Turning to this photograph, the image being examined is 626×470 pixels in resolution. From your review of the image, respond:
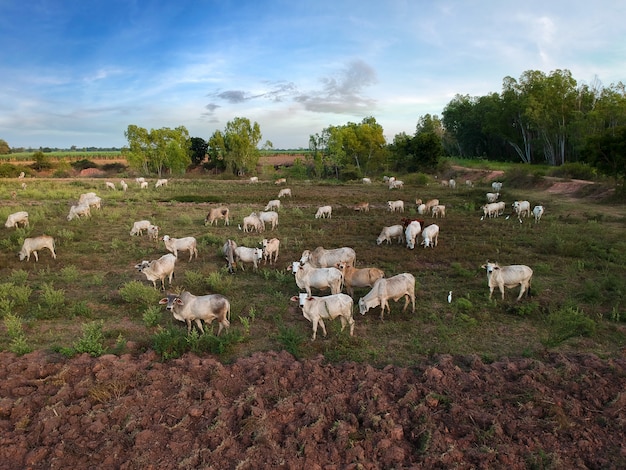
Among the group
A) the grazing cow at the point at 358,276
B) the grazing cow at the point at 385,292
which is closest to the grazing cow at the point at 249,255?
the grazing cow at the point at 358,276

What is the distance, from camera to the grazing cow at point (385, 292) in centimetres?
988

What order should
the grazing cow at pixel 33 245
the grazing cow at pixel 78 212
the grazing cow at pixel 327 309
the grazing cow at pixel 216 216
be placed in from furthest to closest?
the grazing cow at pixel 78 212 → the grazing cow at pixel 216 216 → the grazing cow at pixel 33 245 → the grazing cow at pixel 327 309

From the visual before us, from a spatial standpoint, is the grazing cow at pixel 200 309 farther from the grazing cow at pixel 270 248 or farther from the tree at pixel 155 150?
the tree at pixel 155 150

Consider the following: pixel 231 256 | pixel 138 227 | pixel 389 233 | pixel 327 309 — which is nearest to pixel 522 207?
pixel 389 233

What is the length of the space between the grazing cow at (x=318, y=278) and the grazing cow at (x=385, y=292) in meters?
1.11

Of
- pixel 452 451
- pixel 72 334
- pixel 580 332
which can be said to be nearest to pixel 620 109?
pixel 580 332

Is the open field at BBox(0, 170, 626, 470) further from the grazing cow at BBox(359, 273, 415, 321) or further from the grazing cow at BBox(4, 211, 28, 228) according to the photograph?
the grazing cow at BBox(4, 211, 28, 228)

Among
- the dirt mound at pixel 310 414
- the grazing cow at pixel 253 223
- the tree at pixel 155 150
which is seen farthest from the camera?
the tree at pixel 155 150

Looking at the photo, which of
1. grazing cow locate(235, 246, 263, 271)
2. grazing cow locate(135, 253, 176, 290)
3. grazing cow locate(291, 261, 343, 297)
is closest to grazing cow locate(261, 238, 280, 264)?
grazing cow locate(235, 246, 263, 271)

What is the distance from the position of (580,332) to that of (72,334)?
11205mm

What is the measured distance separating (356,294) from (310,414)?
5.93m

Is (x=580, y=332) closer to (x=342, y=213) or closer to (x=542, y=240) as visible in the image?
(x=542, y=240)

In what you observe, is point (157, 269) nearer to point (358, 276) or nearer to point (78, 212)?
point (358, 276)

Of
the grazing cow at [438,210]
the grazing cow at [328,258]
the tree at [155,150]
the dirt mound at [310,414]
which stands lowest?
the dirt mound at [310,414]
